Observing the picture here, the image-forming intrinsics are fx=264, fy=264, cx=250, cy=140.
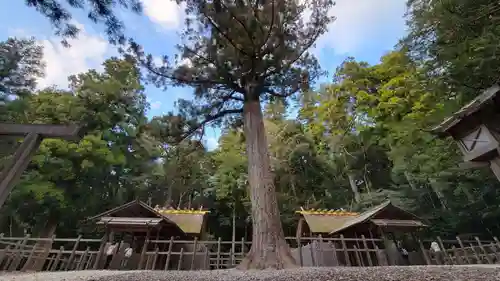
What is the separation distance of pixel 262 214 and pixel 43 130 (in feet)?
13.4

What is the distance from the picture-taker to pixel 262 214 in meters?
5.03

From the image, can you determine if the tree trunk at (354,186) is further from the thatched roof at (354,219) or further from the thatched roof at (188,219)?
the thatched roof at (188,219)

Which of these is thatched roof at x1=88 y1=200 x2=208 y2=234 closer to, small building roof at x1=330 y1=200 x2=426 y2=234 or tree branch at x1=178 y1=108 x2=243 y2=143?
tree branch at x1=178 y1=108 x2=243 y2=143

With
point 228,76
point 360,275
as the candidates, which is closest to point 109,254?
point 228,76

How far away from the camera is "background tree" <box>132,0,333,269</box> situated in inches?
224

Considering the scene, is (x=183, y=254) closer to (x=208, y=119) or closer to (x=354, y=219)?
(x=208, y=119)

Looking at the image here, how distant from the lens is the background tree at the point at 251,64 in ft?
18.7

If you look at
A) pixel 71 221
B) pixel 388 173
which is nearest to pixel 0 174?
pixel 71 221

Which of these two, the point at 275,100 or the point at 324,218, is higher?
the point at 275,100

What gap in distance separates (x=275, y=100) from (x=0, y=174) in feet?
19.8

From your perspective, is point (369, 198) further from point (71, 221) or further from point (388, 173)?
point (71, 221)

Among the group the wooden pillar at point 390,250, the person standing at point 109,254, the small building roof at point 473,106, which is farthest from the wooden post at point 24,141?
the wooden pillar at point 390,250

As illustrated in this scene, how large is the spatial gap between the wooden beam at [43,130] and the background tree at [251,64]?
250 centimetres

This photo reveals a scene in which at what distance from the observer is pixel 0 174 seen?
4.01 metres
